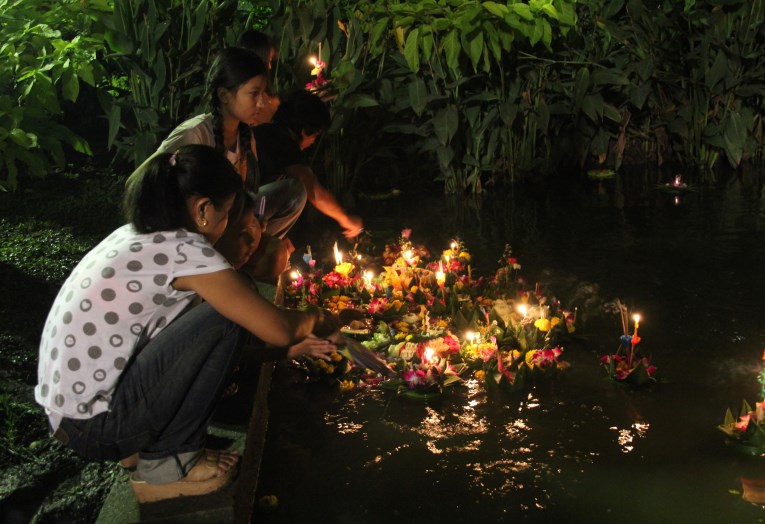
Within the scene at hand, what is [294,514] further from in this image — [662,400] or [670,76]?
[670,76]

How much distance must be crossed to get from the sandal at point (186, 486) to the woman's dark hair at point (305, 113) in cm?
263

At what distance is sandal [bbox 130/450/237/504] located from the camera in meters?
2.64

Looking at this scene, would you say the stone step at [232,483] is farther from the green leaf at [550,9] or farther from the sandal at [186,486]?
the green leaf at [550,9]

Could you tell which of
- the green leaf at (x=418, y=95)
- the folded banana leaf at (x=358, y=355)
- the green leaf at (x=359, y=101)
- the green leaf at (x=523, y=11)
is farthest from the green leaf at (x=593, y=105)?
the folded banana leaf at (x=358, y=355)

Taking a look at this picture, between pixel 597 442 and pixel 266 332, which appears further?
pixel 597 442

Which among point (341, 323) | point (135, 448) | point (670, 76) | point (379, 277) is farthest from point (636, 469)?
point (670, 76)

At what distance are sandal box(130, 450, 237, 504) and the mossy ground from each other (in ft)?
2.04

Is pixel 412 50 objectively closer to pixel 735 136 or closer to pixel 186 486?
pixel 735 136

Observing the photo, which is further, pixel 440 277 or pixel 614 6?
pixel 614 6

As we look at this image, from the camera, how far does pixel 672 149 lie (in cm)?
977

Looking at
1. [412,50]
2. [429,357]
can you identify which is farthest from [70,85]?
[429,357]

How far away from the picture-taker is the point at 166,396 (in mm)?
2588

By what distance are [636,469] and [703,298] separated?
209cm

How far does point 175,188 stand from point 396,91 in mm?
6240
